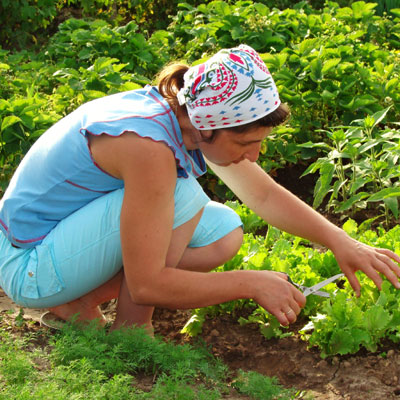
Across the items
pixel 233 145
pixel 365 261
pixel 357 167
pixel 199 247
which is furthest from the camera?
pixel 357 167

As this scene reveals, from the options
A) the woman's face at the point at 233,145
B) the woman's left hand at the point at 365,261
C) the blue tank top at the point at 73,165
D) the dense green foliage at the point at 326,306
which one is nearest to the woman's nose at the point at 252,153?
the woman's face at the point at 233,145

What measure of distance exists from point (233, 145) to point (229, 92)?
193 millimetres

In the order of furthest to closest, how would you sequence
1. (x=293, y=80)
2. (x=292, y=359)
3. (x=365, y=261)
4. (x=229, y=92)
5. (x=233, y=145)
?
(x=293, y=80), (x=292, y=359), (x=365, y=261), (x=233, y=145), (x=229, y=92)

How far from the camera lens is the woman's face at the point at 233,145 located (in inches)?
86.0

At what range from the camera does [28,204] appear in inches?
93.4

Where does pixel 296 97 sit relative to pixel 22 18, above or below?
above

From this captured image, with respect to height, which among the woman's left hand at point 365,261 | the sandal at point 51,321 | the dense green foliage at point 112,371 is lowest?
the sandal at point 51,321

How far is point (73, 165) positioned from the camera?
2.30 metres

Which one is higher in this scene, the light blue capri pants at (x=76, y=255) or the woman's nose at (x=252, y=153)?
the woman's nose at (x=252, y=153)

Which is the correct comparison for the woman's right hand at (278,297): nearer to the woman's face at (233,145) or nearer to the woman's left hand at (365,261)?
the woman's left hand at (365,261)

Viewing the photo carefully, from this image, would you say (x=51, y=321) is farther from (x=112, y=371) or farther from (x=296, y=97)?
(x=296, y=97)

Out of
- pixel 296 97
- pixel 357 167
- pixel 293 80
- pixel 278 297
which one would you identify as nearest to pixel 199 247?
pixel 278 297

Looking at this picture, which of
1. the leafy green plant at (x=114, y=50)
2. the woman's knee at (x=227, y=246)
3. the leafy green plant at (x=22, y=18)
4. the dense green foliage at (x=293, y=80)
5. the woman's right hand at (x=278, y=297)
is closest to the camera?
the woman's right hand at (x=278, y=297)

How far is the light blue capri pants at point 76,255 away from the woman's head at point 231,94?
0.38m
